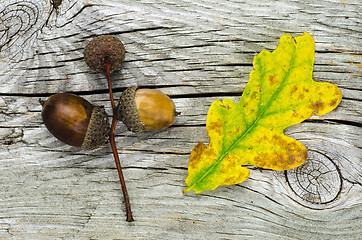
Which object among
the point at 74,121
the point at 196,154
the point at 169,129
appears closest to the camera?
the point at 74,121

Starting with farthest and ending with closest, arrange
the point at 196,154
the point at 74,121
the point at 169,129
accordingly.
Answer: the point at 169,129 → the point at 196,154 → the point at 74,121

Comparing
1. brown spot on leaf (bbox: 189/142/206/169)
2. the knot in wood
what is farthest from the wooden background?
brown spot on leaf (bbox: 189/142/206/169)

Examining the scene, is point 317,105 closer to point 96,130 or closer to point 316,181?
point 316,181

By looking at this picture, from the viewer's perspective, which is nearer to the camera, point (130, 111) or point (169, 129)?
A: point (130, 111)

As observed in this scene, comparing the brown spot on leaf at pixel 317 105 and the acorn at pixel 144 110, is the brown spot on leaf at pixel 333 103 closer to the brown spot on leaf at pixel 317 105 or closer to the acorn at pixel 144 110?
the brown spot on leaf at pixel 317 105

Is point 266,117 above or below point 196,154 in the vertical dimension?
above

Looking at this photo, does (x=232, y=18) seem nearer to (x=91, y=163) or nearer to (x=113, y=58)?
(x=113, y=58)

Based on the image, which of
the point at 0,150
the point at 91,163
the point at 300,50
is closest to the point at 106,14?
the point at 91,163

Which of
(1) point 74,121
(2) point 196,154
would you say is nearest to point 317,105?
(2) point 196,154
